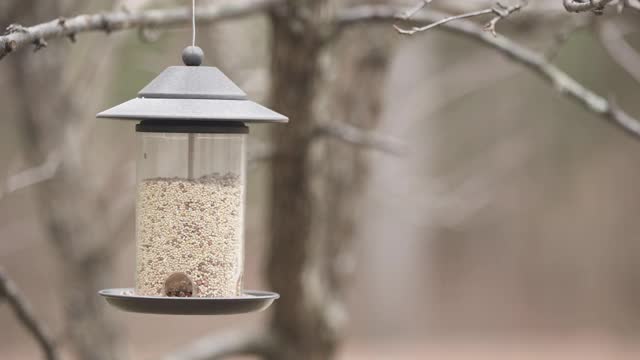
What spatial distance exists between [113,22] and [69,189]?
2861mm

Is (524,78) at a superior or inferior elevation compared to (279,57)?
superior

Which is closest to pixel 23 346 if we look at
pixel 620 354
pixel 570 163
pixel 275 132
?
pixel 620 354

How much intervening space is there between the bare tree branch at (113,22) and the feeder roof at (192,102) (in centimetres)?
27

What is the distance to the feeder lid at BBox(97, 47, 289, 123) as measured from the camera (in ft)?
9.84

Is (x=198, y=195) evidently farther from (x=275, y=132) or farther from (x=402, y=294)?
(x=402, y=294)

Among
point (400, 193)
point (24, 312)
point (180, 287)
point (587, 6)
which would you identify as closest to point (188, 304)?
point (180, 287)

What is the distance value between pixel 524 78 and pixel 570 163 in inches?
68.8

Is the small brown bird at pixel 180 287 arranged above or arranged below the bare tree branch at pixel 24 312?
above

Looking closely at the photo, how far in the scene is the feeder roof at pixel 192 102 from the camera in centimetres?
300

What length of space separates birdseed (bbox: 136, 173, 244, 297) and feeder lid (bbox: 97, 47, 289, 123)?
0.36 metres

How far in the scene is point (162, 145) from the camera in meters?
3.36

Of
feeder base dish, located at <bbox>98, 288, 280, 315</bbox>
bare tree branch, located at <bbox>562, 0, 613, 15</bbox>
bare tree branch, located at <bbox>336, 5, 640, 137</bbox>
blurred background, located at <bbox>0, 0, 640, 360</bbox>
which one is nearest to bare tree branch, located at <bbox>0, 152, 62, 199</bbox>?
blurred background, located at <bbox>0, 0, 640, 360</bbox>

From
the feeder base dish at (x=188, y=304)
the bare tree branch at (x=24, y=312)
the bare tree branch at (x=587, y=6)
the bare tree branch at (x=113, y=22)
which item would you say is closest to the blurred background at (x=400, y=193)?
the bare tree branch at (x=113, y=22)

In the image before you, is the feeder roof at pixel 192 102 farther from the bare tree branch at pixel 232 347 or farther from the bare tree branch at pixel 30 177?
the bare tree branch at pixel 232 347
